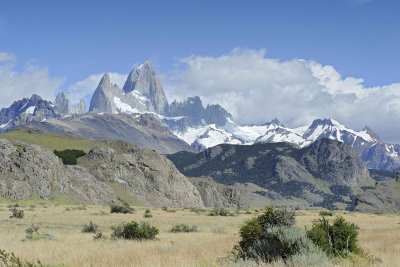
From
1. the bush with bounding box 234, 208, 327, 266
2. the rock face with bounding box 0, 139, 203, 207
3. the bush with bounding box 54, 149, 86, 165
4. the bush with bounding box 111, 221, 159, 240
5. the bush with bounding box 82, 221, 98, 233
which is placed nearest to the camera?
the bush with bounding box 234, 208, 327, 266

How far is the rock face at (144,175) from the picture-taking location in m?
146

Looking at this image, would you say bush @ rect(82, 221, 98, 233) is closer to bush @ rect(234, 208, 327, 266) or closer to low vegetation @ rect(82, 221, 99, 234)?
low vegetation @ rect(82, 221, 99, 234)

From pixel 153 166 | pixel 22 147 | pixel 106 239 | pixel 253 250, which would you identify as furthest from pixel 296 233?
pixel 153 166

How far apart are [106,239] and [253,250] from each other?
11.4 m

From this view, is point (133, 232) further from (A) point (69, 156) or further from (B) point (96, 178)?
(A) point (69, 156)

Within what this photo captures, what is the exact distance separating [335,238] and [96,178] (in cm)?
12694

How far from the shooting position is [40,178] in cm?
10850

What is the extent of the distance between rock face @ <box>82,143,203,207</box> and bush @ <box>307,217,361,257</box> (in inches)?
4839

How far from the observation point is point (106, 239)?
23.8 m

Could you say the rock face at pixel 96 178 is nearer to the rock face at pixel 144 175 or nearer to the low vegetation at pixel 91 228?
the rock face at pixel 144 175

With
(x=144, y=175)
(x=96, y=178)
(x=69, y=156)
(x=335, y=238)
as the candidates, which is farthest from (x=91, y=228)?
(x=144, y=175)

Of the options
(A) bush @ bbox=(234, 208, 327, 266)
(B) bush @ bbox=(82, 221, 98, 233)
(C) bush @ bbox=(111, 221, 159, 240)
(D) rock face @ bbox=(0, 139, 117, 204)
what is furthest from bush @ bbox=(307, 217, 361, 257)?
(D) rock face @ bbox=(0, 139, 117, 204)

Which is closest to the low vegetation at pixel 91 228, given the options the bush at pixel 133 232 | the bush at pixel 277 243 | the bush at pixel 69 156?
the bush at pixel 133 232

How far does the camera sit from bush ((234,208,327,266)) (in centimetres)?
1250
